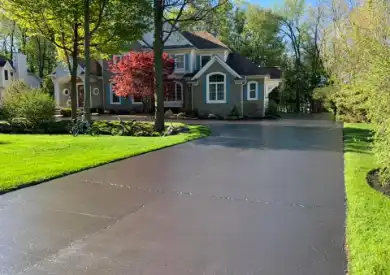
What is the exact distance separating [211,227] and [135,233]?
3.01ft

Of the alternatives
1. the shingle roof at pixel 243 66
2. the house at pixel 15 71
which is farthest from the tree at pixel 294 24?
the house at pixel 15 71

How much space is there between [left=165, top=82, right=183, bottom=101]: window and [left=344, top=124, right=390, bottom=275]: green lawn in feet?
75.0

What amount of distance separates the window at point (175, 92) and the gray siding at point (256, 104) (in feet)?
18.8

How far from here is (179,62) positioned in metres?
29.4

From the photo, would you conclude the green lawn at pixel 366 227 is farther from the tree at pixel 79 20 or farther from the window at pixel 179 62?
the window at pixel 179 62

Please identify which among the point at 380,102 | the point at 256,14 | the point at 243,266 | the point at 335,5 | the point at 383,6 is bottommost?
the point at 243,266

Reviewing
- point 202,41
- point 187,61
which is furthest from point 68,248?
point 202,41

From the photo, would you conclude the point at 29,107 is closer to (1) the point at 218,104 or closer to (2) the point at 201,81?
(2) the point at 201,81

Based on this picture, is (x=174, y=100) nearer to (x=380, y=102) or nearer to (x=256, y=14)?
(x=256, y=14)

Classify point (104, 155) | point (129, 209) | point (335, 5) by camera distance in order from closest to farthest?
point (129, 209) < point (104, 155) < point (335, 5)

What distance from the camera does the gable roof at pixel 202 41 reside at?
29125 millimetres

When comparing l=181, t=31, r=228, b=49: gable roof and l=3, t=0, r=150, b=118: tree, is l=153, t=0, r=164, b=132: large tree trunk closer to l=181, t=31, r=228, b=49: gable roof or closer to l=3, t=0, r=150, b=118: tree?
l=3, t=0, r=150, b=118: tree

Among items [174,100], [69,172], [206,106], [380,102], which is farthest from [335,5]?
[174,100]

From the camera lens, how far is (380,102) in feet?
20.2
